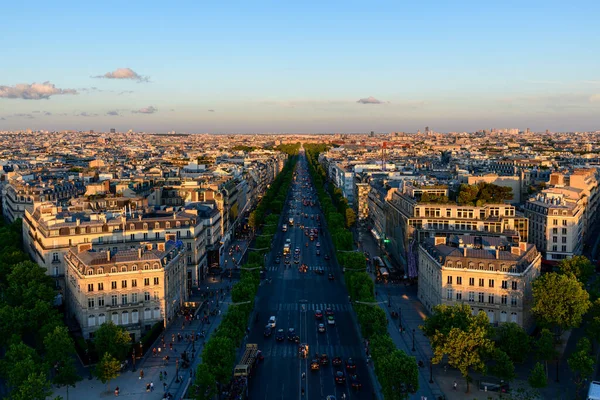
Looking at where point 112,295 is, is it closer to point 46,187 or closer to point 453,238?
point 453,238

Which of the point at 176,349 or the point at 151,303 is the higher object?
the point at 151,303

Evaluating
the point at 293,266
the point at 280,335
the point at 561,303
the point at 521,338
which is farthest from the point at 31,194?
the point at 561,303

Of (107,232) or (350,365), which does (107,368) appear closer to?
(350,365)

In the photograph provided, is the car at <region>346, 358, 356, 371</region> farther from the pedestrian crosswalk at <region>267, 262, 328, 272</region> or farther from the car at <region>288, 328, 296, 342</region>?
the pedestrian crosswalk at <region>267, 262, 328, 272</region>

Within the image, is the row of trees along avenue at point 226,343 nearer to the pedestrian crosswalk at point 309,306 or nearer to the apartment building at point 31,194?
the pedestrian crosswalk at point 309,306

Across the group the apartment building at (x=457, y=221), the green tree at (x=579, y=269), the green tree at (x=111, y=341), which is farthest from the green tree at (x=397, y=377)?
the apartment building at (x=457, y=221)

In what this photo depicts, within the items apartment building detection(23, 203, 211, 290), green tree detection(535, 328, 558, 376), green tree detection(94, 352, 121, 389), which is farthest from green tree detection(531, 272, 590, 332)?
apartment building detection(23, 203, 211, 290)

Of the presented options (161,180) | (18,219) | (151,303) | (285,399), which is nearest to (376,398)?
(285,399)
